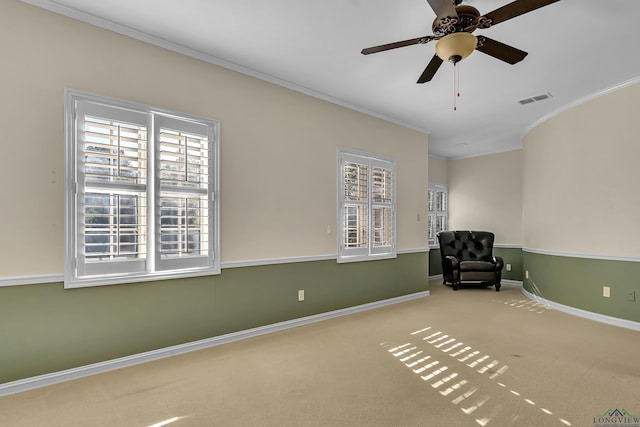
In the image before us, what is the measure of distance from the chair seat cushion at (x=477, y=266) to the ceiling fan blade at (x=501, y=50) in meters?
4.26

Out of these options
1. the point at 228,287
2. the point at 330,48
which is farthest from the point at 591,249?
the point at 228,287

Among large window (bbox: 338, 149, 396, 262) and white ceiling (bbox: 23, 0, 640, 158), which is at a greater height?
white ceiling (bbox: 23, 0, 640, 158)

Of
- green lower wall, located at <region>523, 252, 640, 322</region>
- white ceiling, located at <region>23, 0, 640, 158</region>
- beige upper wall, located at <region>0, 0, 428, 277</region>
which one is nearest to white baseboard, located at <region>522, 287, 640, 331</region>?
green lower wall, located at <region>523, 252, 640, 322</region>

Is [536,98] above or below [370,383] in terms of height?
above

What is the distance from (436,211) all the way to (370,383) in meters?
5.73

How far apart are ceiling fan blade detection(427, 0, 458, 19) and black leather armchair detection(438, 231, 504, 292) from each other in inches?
191

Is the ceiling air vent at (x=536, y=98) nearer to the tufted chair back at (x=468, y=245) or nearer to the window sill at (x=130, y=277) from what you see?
the tufted chair back at (x=468, y=245)

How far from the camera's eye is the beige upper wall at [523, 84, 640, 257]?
390 centimetres

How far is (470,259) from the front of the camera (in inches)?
251

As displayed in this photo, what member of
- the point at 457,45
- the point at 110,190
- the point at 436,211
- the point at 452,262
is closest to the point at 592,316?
the point at 452,262

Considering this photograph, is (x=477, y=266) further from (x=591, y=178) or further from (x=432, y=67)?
(x=432, y=67)

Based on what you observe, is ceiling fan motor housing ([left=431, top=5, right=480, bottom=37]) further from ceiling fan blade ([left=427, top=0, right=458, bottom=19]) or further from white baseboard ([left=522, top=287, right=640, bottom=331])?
white baseboard ([left=522, top=287, right=640, bottom=331])

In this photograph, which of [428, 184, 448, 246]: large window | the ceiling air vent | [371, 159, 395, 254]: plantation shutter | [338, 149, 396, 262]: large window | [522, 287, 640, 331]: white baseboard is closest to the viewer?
[522, 287, 640, 331]: white baseboard

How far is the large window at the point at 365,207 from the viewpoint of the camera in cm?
448
